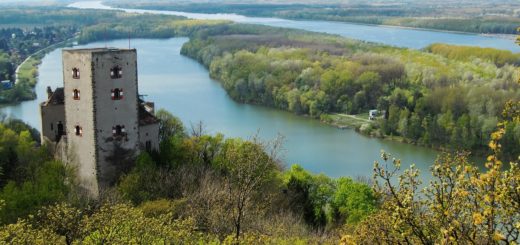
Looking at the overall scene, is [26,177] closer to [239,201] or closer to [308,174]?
[308,174]

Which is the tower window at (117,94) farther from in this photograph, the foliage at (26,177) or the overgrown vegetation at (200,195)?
the foliage at (26,177)

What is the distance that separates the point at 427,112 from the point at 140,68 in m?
28.2

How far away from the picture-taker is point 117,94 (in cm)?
1758

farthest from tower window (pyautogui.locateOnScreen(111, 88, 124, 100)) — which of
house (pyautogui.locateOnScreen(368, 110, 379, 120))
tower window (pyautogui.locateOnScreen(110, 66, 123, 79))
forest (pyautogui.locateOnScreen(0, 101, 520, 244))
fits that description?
house (pyautogui.locateOnScreen(368, 110, 379, 120))

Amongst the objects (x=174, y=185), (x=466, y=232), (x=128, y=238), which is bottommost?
(x=174, y=185)

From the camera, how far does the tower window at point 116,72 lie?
17484 mm

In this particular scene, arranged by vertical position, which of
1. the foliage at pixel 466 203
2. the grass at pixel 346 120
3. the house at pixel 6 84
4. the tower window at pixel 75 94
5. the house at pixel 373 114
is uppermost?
the foliage at pixel 466 203

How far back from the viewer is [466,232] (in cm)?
530

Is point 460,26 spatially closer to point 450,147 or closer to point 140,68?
point 140,68

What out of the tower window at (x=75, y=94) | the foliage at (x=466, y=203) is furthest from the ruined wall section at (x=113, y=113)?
the foliage at (x=466, y=203)

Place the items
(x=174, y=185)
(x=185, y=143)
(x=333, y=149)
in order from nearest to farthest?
1. (x=174, y=185)
2. (x=185, y=143)
3. (x=333, y=149)

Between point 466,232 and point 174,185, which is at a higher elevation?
Answer: point 466,232

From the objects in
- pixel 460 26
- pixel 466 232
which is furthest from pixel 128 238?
pixel 460 26

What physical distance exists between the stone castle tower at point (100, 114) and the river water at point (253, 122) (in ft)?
12.0
